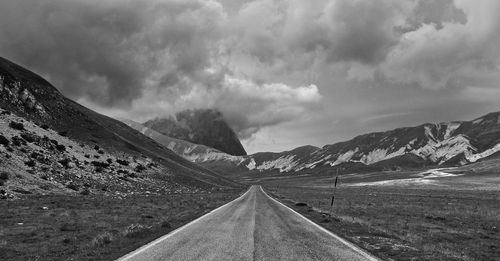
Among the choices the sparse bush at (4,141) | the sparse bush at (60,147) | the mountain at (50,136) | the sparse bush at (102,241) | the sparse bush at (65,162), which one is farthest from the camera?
Result: the sparse bush at (60,147)

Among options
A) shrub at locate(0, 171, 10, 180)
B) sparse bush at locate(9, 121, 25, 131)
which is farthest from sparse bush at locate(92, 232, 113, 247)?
sparse bush at locate(9, 121, 25, 131)

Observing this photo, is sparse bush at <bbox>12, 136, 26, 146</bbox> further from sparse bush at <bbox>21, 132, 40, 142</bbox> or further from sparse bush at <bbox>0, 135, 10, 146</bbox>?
sparse bush at <bbox>21, 132, 40, 142</bbox>

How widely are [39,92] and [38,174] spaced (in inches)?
2042

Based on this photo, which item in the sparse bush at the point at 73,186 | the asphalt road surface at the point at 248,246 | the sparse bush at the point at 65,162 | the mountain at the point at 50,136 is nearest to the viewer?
the asphalt road surface at the point at 248,246

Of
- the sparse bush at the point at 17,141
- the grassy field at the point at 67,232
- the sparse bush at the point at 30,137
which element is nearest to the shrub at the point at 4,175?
the grassy field at the point at 67,232

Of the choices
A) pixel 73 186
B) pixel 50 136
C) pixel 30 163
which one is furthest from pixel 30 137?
pixel 73 186

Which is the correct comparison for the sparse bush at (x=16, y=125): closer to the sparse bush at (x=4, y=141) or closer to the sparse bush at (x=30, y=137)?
the sparse bush at (x=30, y=137)

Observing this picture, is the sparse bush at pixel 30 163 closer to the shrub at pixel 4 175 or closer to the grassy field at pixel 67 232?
the shrub at pixel 4 175

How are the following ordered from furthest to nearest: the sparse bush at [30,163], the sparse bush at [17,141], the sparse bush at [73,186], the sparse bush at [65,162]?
the sparse bush at [65,162]
the sparse bush at [17,141]
the sparse bush at [30,163]
the sparse bush at [73,186]

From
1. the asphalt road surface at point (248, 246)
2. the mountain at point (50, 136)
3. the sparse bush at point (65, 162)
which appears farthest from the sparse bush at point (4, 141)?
the asphalt road surface at point (248, 246)

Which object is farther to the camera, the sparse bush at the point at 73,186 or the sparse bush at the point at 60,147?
the sparse bush at the point at 60,147

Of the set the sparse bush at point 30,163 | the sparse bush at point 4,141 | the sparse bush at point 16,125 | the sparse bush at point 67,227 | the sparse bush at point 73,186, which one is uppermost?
the sparse bush at point 16,125

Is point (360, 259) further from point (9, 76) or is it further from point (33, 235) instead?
point (9, 76)

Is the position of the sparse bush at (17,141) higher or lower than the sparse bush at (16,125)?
lower
